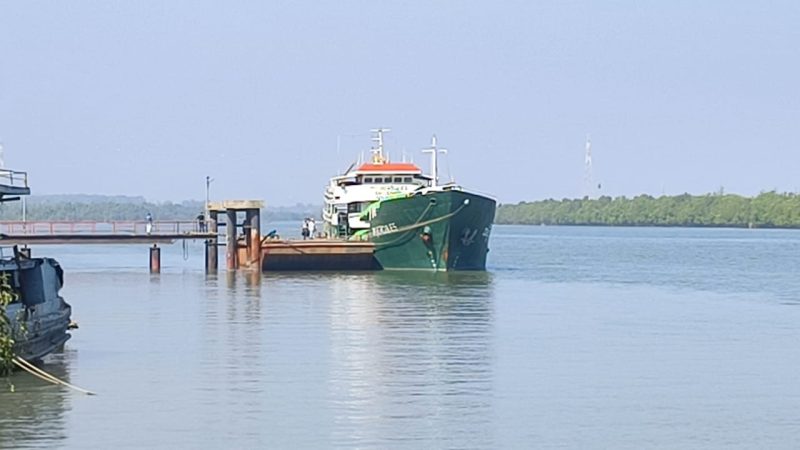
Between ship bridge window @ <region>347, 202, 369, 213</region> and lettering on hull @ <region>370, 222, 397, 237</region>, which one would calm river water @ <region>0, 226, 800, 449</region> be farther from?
ship bridge window @ <region>347, 202, 369, 213</region>

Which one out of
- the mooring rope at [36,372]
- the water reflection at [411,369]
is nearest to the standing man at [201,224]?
the water reflection at [411,369]

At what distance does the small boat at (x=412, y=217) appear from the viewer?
57375 millimetres

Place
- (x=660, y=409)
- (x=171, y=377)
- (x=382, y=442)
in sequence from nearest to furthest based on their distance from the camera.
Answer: (x=382, y=442)
(x=660, y=409)
(x=171, y=377)

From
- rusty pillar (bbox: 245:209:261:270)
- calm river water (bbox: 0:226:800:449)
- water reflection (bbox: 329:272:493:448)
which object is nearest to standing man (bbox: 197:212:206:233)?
rusty pillar (bbox: 245:209:261:270)

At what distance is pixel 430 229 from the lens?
5822 cm

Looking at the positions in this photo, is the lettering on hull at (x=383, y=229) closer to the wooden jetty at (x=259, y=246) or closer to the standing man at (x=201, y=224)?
the wooden jetty at (x=259, y=246)

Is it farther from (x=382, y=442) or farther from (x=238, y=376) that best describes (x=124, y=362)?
(x=382, y=442)

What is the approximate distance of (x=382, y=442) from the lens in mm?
19469

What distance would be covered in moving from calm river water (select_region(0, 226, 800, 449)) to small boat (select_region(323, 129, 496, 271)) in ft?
23.9

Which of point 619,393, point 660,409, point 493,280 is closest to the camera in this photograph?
point 660,409

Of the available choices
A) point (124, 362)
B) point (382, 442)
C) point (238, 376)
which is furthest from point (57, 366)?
point (382, 442)

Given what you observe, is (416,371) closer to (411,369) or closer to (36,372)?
(411,369)

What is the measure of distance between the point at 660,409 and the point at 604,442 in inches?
112

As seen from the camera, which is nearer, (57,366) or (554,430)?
(554,430)
